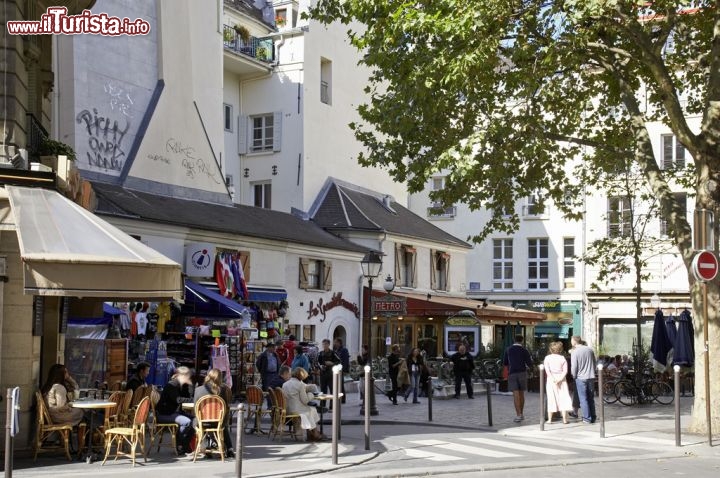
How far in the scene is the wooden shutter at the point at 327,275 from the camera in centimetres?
3369

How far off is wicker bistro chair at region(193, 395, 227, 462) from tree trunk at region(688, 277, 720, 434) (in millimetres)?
8133

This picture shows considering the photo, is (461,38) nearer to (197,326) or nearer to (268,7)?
(197,326)

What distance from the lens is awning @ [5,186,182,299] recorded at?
10.8 meters

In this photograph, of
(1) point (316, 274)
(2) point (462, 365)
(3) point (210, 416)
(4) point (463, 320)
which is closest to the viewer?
(3) point (210, 416)

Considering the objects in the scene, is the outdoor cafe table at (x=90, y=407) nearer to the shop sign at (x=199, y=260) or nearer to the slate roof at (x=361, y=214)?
the shop sign at (x=199, y=260)

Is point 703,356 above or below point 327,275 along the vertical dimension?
below

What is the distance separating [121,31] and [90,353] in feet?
21.1

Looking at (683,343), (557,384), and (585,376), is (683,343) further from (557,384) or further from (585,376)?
(557,384)

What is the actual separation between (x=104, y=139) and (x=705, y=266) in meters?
17.2

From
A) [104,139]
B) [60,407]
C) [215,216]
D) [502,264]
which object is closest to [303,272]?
[215,216]

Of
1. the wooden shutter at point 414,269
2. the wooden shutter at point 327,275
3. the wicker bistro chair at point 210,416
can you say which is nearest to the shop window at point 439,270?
the wooden shutter at point 414,269

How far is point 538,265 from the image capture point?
161ft

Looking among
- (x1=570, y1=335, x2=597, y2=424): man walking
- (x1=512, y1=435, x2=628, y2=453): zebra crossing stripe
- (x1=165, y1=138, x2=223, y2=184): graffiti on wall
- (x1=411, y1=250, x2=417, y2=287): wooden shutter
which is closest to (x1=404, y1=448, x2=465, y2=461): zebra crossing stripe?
(x1=512, y1=435, x2=628, y2=453): zebra crossing stripe

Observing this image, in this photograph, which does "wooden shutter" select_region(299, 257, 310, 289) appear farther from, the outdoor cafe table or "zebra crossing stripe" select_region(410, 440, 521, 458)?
the outdoor cafe table
